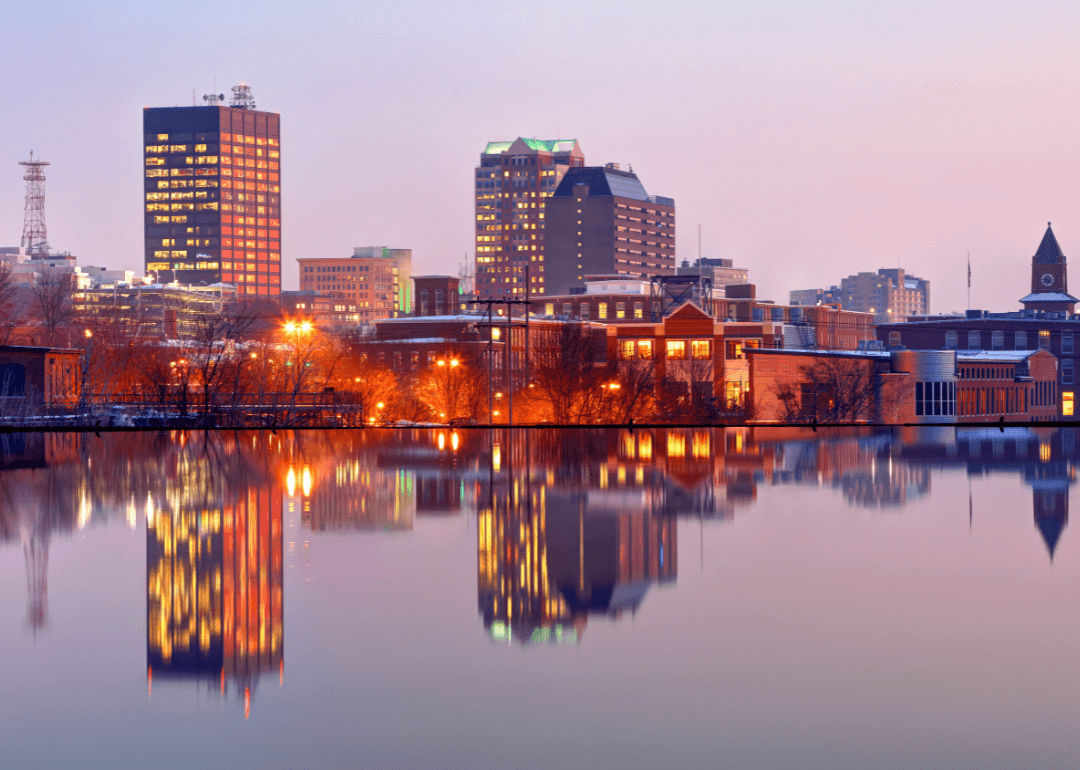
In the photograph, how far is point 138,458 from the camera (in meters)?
27.0

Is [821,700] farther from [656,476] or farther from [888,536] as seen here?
[656,476]

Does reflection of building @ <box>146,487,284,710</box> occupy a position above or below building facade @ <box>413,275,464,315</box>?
below

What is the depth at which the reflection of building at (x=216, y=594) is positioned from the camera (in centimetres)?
971

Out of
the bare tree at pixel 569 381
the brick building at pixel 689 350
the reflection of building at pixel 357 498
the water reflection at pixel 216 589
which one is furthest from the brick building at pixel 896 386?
the water reflection at pixel 216 589

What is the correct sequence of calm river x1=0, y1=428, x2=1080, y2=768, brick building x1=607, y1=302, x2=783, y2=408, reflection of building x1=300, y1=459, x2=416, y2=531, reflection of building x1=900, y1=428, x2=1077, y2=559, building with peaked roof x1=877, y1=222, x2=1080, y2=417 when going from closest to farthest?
calm river x1=0, y1=428, x2=1080, y2=768, reflection of building x1=300, y1=459, x2=416, y2=531, reflection of building x1=900, y1=428, x2=1077, y2=559, brick building x1=607, y1=302, x2=783, y2=408, building with peaked roof x1=877, y1=222, x2=1080, y2=417

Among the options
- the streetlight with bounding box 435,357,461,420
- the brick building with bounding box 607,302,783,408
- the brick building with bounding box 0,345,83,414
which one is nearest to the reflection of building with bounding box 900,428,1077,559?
the brick building with bounding box 0,345,83,414

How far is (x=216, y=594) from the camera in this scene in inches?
476

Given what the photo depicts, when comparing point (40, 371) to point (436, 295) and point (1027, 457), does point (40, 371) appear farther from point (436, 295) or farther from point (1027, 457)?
point (436, 295)

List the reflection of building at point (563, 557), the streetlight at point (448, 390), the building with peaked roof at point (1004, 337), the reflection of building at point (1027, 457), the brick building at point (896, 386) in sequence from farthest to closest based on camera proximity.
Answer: the building with peaked roof at point (1004, 337) → the brick building at point (896, 386) → the streetlight at point (448, 390) → the reflection of building at point (1027, 457) → the reflection of building at point (563, 557)

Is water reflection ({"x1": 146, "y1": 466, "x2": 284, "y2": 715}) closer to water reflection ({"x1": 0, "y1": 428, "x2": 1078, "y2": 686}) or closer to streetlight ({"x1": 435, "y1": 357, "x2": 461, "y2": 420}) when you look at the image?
water reflection ({"x1": 0, "y1": 428, "x2": 1078, "y2": 686})

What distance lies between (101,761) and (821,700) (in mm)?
4278

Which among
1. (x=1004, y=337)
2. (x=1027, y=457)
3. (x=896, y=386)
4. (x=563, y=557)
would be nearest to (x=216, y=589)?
(x=563, y=557)

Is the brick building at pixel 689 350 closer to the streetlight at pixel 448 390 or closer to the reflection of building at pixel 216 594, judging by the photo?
the streetlight at pixel 448 390

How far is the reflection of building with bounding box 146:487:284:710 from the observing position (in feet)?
31.8
